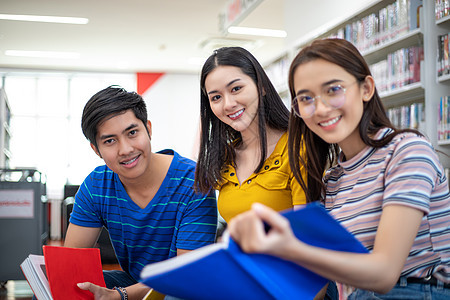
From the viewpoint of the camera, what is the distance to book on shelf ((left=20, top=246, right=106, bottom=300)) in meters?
1.33

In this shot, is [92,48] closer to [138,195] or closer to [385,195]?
[138,195]

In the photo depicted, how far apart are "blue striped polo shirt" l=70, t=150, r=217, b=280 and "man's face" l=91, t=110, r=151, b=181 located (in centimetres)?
13

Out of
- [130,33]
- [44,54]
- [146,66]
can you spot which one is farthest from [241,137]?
[146,66]

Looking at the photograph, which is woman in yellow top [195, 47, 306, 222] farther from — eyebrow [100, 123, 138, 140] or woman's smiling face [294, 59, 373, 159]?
woman's smiling face [294, 59, 373, 159]

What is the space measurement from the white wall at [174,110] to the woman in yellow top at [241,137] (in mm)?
8828

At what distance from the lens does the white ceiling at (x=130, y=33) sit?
661 centimetres

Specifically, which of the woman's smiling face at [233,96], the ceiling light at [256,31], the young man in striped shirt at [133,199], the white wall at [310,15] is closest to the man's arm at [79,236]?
the young man in striped shirt at [133,199]

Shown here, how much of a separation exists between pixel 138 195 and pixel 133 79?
9.07m

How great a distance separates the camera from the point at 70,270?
138 centimetres

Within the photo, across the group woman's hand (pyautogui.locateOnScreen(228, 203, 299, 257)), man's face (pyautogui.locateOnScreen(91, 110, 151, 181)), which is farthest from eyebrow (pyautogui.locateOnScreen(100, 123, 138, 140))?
woman's hand (pyautogui.locateOnScreen(228, 203, 299, 257))

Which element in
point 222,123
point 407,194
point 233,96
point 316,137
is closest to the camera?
point 407,194

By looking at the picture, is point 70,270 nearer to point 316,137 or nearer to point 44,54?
point 316,137

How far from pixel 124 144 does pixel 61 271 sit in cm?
46

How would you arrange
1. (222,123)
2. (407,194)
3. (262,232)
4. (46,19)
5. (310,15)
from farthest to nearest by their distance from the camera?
(46,19)
(310,15)
(222,123)
(407,194)
(262,232)
